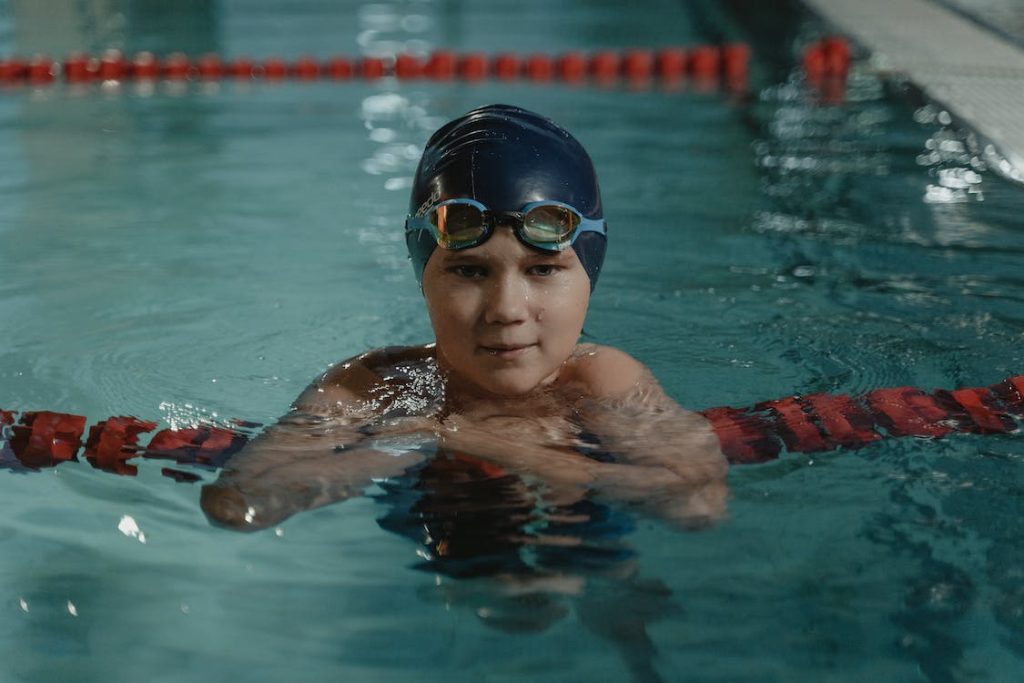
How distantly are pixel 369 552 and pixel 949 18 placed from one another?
8283 millimetres

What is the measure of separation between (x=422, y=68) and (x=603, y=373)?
738cm

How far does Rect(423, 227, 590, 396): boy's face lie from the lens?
263 cm

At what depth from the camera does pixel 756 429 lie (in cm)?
299

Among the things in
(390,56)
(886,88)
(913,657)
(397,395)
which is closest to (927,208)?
(886,88)

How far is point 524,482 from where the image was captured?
8.57 feet

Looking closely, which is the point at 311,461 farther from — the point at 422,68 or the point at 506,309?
the point at 422,68

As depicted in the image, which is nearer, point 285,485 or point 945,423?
point 285,485

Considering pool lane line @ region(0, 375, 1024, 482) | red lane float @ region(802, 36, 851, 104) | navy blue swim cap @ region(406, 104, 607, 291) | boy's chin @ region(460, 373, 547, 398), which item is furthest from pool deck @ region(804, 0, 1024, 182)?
boy's chin @ region(460, 373, 547, 398)

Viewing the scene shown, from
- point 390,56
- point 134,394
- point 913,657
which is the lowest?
point 390,56

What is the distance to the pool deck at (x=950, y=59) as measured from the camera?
20.1ft

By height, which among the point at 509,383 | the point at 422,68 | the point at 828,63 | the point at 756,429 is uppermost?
the point at 509,383

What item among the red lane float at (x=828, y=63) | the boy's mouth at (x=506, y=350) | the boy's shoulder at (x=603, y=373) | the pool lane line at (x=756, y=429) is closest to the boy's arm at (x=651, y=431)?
the boy's shoulder at (x=603, y=373)

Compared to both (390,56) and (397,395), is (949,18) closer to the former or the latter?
(390,56)

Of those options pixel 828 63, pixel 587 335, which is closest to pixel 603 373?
pixel 587 335
